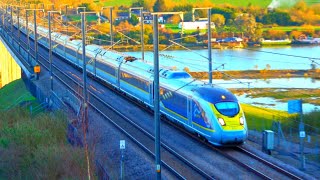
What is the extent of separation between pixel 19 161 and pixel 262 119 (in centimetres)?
1716

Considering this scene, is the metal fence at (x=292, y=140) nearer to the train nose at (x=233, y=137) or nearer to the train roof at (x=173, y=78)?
the train nose at (x=233, y=137)

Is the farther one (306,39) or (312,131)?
(306,39)

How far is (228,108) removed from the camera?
22562mm

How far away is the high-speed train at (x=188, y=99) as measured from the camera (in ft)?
72.5

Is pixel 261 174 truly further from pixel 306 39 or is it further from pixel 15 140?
pixel 306 39

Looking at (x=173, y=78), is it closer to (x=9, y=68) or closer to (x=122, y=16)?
(x=122, y=16)

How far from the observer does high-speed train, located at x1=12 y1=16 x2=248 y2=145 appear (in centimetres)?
2211

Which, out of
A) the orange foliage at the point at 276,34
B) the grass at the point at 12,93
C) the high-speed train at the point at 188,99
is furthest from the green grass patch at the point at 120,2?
the high-speed train at the point at 188,99

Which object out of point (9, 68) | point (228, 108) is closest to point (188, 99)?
point (228, 108)

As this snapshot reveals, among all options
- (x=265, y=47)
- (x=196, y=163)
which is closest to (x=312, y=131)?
(x=196, y=163)

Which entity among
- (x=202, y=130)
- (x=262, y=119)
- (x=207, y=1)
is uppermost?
(x=207, y=1)

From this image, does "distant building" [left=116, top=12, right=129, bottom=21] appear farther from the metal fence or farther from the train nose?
the train nose

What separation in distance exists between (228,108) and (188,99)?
2188 millimetres

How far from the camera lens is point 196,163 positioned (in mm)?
20859
